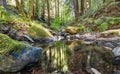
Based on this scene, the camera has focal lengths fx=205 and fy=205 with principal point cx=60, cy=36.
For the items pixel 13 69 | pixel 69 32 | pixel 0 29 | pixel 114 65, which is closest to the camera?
pixel 13 69

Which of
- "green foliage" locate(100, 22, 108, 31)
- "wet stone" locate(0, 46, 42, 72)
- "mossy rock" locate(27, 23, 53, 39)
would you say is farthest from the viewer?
"green foliage" locate(100, 22, 108, 31)

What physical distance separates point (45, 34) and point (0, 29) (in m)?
2.41

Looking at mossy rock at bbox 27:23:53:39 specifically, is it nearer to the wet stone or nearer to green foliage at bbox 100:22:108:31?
green foliage at bbox 100:22:108:31

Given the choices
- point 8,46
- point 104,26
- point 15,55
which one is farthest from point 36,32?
point 15,55

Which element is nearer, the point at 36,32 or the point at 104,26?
the point at 36,32

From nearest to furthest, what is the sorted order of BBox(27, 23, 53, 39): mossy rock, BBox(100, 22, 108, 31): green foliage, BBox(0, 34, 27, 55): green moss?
1. BBox(0, 34, 27, 55): green moss
2. BBox(27, 23, 53, 39): mossy rock
3. BBox(100, 22, 108, 31): green foliage

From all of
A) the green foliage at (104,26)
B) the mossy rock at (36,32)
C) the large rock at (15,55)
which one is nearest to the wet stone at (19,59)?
the large rock at (15,55)

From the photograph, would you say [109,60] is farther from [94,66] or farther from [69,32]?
[69,32]

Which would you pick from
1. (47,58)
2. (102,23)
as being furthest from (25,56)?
(102,23)

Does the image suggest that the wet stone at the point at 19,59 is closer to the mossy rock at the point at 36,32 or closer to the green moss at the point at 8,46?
the green moss at the point at 8,46

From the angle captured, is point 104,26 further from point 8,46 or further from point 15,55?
point 15,55

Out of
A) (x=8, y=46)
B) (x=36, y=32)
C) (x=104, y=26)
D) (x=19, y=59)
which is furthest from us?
(x=104, y=26)

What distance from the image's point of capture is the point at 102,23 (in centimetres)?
1191

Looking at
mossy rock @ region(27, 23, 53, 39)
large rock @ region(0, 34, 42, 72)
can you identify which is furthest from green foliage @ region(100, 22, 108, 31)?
large rock @ region(0, 34, 42, 72)
